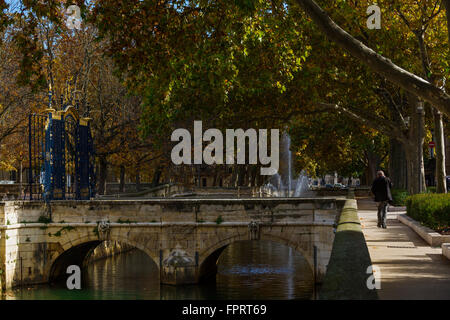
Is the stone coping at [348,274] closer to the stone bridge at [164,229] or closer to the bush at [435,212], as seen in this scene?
the bush at [435,212]

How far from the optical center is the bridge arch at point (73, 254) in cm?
2636

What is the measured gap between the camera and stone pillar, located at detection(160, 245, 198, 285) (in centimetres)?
2620

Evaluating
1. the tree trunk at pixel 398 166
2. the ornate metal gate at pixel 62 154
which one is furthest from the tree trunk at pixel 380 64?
the tree trunk at pixel 398 166

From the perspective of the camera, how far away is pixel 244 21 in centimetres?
1450

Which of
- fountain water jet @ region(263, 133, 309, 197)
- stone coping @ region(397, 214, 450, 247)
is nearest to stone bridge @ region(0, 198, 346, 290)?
stone coping @ region(397, 214, 450, 247)

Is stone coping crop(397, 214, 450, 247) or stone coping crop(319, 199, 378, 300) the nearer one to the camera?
stone coping crop(319, 199, 378, 300)

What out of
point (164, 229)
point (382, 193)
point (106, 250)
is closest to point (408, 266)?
point (382, 193)

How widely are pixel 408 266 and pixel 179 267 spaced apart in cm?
1606

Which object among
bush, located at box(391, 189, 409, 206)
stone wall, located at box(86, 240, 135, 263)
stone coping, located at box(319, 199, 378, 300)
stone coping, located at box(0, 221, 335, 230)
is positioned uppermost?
bush, located at box(391, 189, 409, 206)

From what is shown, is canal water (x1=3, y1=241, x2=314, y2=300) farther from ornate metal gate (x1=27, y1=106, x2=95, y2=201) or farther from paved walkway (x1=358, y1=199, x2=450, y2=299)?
paved walkway (x1=358, y1=199, x2=450, y2=299)

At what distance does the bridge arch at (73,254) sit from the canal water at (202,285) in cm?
73

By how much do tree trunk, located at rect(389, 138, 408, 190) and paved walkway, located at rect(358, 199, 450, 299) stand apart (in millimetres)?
22776

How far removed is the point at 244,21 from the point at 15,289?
15413mm

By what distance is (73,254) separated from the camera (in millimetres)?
28812
